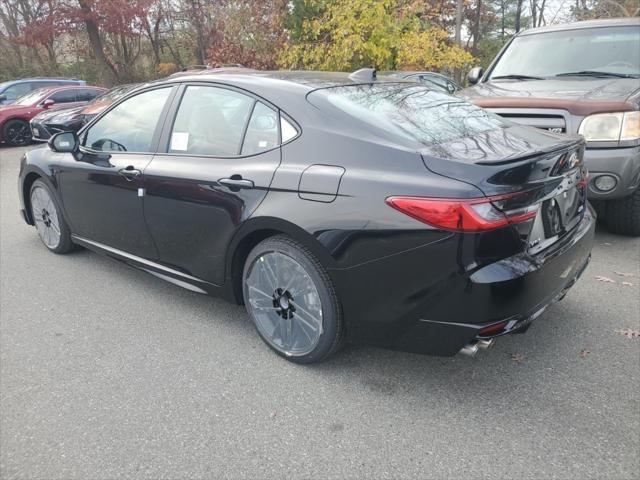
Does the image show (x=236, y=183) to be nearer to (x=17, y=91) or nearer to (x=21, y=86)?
(x=17, y=91)

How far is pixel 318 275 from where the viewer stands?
255 centimetres

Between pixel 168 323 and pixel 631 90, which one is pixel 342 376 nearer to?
pixel 168 323

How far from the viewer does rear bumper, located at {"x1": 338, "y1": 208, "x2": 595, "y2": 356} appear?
2.16 m

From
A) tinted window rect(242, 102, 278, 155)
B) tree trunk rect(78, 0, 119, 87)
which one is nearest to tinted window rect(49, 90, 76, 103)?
tree trunk rect(78, 0, 119, 87)

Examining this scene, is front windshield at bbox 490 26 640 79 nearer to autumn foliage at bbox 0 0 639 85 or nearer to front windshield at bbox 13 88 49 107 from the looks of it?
autumn foliage at bbox 0 0 639 85

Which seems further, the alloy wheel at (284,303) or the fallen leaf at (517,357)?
the fallen leaf at (517,357)

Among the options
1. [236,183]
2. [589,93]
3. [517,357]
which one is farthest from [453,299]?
[589,93]

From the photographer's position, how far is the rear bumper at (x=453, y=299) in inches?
85.1

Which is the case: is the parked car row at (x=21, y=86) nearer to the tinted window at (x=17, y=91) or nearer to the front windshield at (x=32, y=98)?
the tinted window at (x=17, y=91)

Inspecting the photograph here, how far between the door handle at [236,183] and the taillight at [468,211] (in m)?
0.92

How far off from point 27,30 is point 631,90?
24288 mm

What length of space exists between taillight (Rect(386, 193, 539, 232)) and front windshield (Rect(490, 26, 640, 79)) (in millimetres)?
3692

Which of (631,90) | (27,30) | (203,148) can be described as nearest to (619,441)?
(203,148)

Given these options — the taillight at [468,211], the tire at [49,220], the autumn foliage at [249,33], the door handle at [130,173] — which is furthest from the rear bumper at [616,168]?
the autumn foliage at [249,33]
